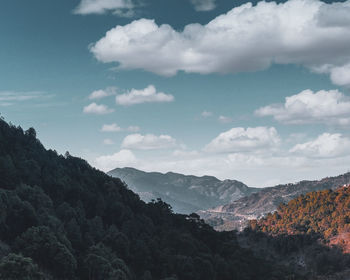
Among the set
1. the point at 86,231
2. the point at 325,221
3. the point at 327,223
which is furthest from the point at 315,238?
the point at 86,231

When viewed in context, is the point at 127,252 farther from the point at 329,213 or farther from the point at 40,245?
the point at 329,213

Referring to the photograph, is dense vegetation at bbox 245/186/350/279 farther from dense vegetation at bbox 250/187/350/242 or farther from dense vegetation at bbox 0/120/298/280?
dense vegetation at bbox 0/120/298/280

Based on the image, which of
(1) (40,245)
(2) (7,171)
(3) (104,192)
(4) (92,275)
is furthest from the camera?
(3) (104,192)

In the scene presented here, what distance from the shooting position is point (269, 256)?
537 ft

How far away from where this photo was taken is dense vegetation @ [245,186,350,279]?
468 feet

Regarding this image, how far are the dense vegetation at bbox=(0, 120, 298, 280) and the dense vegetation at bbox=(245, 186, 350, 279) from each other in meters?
42.1

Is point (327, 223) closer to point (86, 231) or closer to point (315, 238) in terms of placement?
point (315, 238)

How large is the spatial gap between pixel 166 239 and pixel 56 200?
27596 mm

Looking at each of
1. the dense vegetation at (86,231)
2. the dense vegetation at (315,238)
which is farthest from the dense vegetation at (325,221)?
the dense vegetation at (86,231)

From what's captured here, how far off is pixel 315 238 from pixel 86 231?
4524 inches

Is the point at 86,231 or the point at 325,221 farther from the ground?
the point at 86,231

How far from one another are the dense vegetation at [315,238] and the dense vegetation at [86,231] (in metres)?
Answer: 42.1

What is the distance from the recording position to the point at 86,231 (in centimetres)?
8444

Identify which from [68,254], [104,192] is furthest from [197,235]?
[68,254]
